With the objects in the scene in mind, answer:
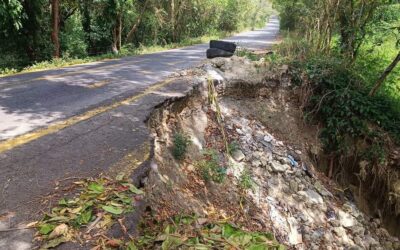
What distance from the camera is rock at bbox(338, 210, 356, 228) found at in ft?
21.5

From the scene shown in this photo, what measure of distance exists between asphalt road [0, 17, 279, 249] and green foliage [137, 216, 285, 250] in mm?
944

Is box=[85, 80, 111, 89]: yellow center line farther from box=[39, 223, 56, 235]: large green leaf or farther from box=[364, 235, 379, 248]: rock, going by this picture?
box=[364, 235, 379, 248]: rock

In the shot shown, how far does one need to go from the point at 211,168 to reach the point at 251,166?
47.8 inches

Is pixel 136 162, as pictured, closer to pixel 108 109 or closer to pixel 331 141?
pixel 108 109

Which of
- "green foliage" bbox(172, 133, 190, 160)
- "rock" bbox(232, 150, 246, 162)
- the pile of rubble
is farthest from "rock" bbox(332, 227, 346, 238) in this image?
"green foliage" bbox(172, 133, 190, 160)

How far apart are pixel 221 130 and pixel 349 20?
17.1 feet

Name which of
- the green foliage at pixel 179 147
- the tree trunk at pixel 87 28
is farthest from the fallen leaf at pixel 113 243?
the tree trunk at pixel 87 28

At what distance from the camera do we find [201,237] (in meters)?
2.78

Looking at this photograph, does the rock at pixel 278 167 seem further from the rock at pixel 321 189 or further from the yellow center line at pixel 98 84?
the yellow center line at pixel 98 84

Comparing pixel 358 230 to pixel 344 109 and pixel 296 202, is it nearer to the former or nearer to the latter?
pixel 296 202

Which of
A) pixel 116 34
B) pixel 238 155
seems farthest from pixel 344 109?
pixel 116 34

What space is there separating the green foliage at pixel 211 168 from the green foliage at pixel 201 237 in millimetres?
2302

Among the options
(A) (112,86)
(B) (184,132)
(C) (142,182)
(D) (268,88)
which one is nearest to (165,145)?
(B) (184,132)

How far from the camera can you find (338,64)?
→ 27.3 feet
